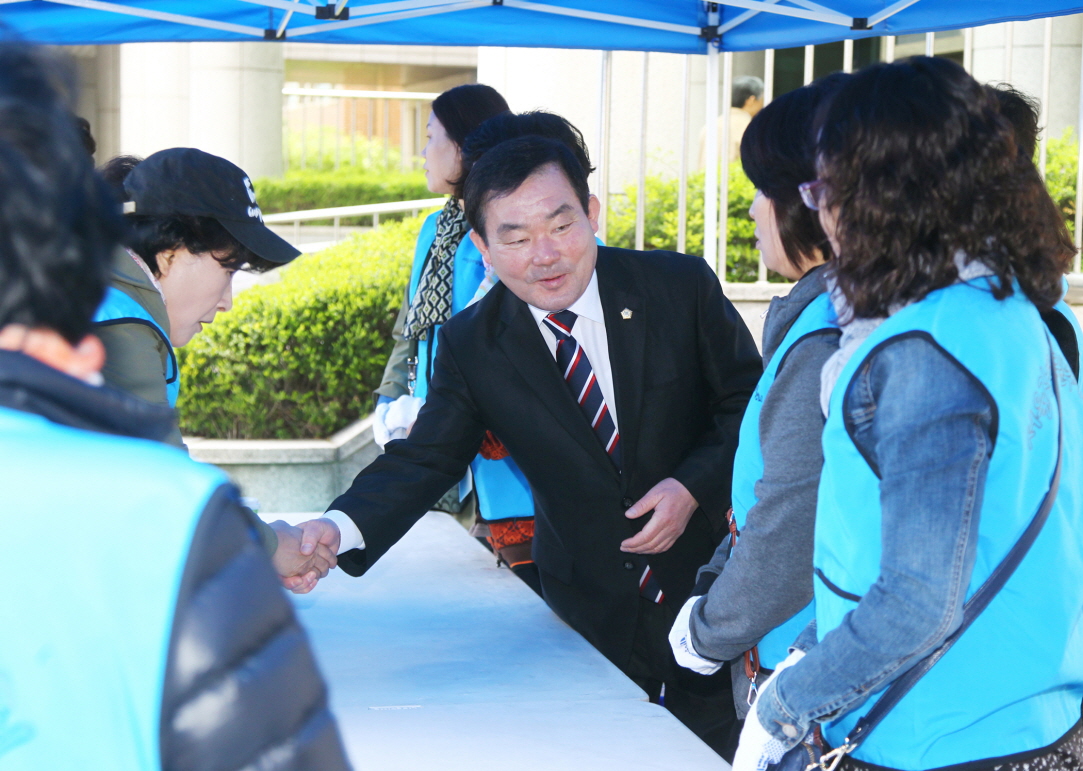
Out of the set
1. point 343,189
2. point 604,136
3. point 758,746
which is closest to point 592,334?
point 758,746

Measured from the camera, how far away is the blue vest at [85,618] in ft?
2.10

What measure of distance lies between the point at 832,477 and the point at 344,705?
1.18 meters

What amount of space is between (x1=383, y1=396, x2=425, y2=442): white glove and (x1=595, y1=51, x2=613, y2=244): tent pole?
1785 mm

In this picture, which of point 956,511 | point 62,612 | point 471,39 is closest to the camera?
point 62,612

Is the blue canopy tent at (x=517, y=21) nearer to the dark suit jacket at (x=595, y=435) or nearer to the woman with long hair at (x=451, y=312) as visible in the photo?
the woman with long hair at (x=451, y=312)

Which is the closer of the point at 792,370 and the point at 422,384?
the point at 792,370

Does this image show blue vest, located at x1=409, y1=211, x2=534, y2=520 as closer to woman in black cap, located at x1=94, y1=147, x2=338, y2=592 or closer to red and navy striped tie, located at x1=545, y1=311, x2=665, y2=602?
red and navy striped tie, located at x1=545, y1=311, x2=665, y2=602

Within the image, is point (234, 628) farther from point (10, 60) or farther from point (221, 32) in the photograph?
point (221, 32)

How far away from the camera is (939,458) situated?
113 centimetres

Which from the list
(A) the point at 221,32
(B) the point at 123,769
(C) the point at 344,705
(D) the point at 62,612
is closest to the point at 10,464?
(D) the point at 62,612

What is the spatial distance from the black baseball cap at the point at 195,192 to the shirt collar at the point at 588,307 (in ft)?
2.39

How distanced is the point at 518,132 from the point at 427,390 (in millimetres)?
785

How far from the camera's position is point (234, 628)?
66 centimetres

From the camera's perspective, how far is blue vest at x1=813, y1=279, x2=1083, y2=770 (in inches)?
47.0
